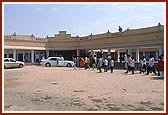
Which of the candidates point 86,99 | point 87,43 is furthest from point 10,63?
point 86,99

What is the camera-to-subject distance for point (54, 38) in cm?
4291

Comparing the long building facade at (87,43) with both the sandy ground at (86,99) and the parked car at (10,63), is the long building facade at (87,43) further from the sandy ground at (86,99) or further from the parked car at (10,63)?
the sandy ground at (86,99)

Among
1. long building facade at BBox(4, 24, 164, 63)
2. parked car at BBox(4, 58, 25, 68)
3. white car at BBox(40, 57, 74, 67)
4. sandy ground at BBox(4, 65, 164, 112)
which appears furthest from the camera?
white car at BBox(40, 57, 74, 67)

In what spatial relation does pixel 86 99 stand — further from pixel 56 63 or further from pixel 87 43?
pixel 87 43

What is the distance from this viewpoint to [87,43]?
40250mm

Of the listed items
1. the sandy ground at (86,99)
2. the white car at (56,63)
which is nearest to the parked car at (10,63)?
the white car at (56,63)

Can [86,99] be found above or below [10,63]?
below

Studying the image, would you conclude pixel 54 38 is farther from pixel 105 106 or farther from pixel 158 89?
pixel 105 106

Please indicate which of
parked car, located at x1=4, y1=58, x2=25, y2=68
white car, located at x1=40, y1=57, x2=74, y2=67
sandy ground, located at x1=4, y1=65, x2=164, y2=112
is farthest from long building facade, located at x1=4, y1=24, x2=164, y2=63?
sandy ground, located at x1=4, y1=65, x2=164, y2=112

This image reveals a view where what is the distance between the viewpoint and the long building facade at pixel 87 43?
1197 inches

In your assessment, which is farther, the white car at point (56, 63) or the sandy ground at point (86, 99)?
the white car at point (56, 63)

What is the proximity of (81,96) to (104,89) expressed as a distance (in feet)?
6.24

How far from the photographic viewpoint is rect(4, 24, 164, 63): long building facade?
3040 centimetres

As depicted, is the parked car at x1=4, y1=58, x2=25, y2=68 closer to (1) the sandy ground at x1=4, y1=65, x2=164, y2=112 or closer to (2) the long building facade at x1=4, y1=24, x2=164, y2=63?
(2) the long building facade at x1=4, y1=24, x2=164, y2=63
